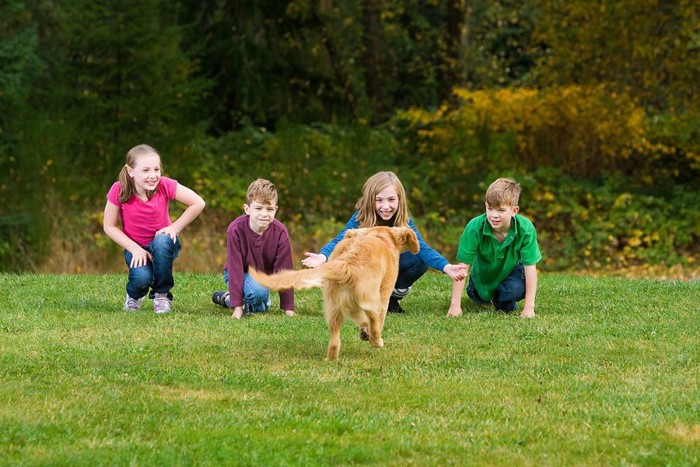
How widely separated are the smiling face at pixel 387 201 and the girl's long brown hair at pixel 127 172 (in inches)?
77.1

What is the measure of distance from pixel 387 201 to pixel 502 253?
1.26m

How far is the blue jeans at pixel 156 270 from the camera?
8.79 meters

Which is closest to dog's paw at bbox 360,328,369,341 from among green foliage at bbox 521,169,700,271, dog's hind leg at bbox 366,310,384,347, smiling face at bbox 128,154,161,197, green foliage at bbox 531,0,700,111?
dog's hind leg at bbox 366,310,384,347

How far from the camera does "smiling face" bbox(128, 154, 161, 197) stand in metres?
8.62

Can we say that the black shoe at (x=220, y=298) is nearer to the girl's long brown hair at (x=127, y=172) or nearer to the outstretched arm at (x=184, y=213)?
the outstretched arm at (x=184, y=213)

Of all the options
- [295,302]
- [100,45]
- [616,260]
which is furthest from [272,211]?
[100,45]

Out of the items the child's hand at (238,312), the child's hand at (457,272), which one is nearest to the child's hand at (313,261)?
the child's hand at (457,272)

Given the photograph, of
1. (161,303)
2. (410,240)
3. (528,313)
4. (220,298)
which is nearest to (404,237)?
(410,240)

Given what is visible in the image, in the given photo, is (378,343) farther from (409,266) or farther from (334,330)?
(409,266)

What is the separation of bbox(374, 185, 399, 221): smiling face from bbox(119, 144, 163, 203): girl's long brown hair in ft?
6.43

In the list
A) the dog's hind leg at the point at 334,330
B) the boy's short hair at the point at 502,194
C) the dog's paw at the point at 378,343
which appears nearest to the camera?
the dog's hind leg at the point at 334,330

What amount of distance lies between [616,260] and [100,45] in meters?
9.81

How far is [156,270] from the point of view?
8852 millimetres

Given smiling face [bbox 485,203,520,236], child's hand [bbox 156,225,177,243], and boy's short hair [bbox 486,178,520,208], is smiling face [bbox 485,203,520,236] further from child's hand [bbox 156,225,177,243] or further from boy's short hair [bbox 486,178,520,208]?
child's hand [bbox 156,225,177,243]
